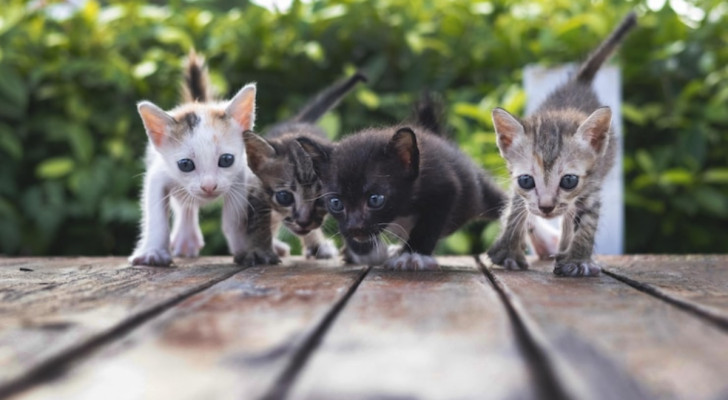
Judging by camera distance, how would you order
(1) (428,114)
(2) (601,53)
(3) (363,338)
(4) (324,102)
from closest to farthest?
(3) (363,338) < (2) (601,53) < (1) (428,114) < (4) (324,102)

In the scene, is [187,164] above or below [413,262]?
above

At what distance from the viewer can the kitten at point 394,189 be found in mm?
2707

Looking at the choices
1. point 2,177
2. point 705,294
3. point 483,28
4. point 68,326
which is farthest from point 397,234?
point 2,177

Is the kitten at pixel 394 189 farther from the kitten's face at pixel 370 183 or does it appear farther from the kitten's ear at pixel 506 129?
the kitten's ear at pixel 506 129

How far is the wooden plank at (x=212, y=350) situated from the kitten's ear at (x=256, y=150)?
1000 millimetres

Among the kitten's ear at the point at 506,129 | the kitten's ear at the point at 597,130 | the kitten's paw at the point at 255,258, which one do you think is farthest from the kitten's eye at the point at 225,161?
the kitten's ear at the point at 597,130

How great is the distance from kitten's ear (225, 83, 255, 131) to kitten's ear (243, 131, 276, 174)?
0.16 metres

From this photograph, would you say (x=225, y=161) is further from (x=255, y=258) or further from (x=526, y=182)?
(x=526, y=182)

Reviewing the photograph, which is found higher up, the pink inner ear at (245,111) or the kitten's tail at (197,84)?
the kitten's tail at (197,84)

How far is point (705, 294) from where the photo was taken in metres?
2.00

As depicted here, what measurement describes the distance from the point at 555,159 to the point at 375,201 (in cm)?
64

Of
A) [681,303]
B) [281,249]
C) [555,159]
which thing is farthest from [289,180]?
[681,303]

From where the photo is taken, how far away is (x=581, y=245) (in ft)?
8.80

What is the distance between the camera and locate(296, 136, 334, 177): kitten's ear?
274 cm
